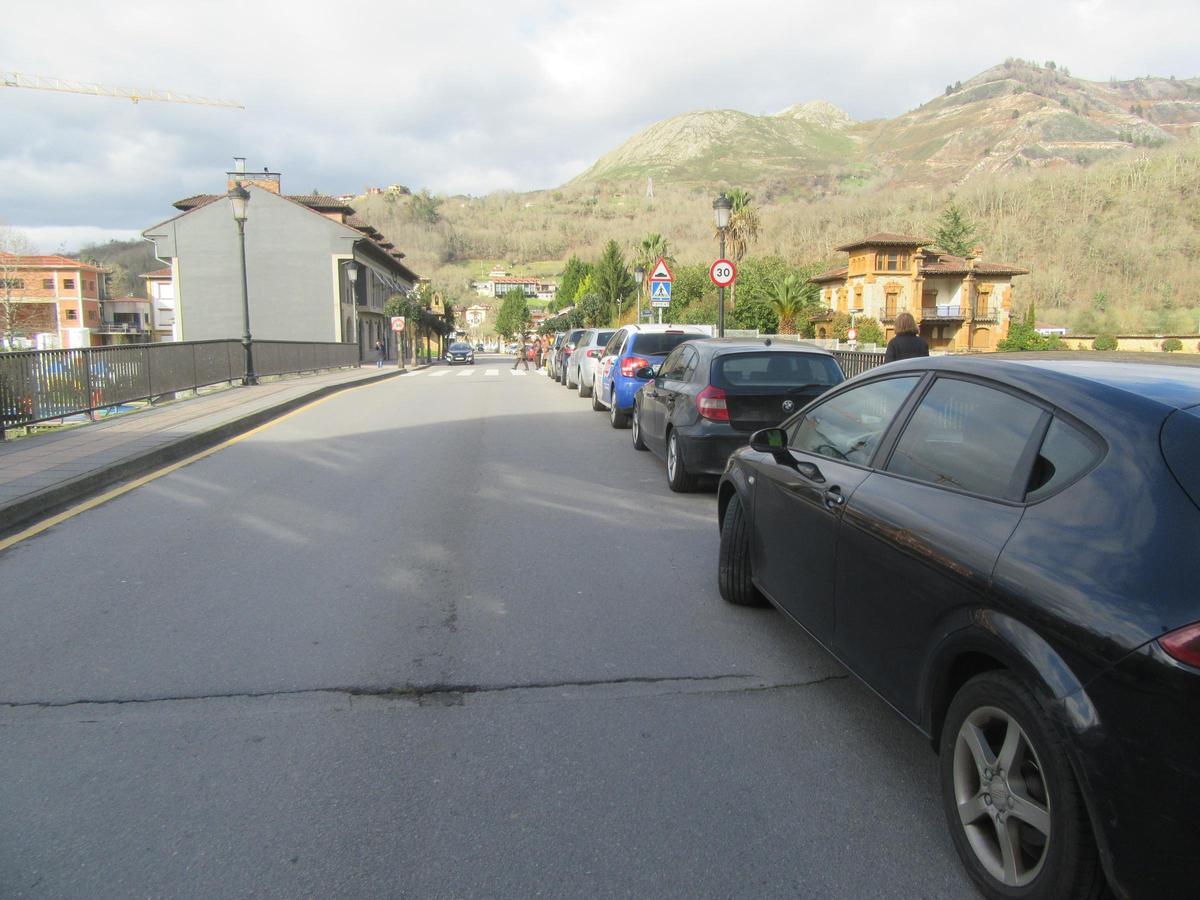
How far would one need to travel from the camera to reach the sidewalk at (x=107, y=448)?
7.88m

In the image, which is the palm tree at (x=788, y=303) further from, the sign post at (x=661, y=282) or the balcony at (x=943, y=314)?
the balcony at (x=943, y=314)

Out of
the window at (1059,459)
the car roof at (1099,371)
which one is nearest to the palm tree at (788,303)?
the car roof at (1099,371)

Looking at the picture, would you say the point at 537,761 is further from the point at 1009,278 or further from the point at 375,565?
the point at 1009,278

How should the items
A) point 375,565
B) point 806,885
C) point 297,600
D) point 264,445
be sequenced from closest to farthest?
1. point 806,885
2. point 297,600
3. point 375,565
4. point 264,445

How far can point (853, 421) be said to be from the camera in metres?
3.99

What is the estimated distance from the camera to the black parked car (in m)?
8.26

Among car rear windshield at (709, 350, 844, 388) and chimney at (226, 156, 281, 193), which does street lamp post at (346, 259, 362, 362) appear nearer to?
chimney at (226, 156, 281, 193)

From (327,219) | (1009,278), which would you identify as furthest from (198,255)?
(1009,278)

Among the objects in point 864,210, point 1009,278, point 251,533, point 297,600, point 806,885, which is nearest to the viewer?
point 806,885

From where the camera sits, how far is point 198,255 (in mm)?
48062

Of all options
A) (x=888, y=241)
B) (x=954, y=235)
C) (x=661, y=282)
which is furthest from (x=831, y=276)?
(x=661, y=282)

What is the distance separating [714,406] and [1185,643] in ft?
21.0

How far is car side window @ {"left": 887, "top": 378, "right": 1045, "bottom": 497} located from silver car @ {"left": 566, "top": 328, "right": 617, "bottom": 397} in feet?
50.9

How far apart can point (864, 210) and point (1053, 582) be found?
123306mm
